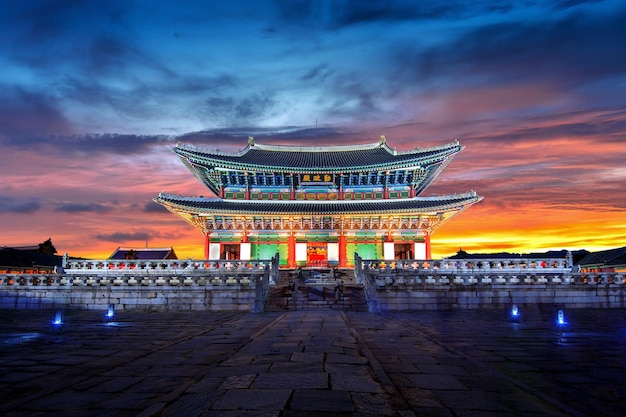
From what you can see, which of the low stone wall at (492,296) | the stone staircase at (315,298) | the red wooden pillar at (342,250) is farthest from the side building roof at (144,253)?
the low stone wall at (492,296)

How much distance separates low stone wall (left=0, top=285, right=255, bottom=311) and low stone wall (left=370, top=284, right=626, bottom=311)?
239 inches

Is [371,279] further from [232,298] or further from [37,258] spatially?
[37,258]

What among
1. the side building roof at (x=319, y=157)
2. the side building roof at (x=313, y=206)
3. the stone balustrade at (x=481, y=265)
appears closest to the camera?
the stone balustrade at (x=481, y=265)

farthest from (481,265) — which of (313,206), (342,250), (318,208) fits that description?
(313,206)

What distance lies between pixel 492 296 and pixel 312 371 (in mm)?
15099

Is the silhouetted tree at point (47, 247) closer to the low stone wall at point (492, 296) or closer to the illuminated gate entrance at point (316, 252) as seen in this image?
the illuminated gate entrance at point (316, 252)

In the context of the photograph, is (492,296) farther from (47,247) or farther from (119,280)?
(47,247)

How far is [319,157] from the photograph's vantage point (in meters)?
40.2

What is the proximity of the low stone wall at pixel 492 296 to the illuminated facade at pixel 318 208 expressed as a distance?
14.0 m

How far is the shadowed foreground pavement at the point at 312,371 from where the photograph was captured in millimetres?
4734

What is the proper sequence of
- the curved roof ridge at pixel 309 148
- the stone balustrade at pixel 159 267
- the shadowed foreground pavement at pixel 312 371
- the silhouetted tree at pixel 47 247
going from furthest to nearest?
the silhouetted tree at pixel 47 247
the curved roof ridge at pixel 309 148
the stone balustrade at pixel 159 267
the shadowed foreground pavement at pixel 312 371

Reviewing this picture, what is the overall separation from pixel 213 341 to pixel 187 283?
9.80 m

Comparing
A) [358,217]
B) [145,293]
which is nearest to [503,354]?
[145,293]

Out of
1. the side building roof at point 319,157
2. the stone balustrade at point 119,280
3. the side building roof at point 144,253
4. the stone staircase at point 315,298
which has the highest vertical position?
the side building roof at point 319,157
